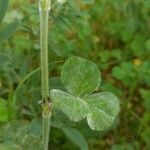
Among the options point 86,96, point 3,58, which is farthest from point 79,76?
point 3,58

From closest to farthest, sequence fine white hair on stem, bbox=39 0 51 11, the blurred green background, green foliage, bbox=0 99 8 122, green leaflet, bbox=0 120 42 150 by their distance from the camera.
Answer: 1. fine white hair on stem, bbox=39 0 51 11
2. green leaflet, bbox=0 120 42 150
3. green foliage, bbox=0 99 8 122
4. the blurred green background

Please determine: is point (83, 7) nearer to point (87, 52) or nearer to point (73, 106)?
point (87, 52)

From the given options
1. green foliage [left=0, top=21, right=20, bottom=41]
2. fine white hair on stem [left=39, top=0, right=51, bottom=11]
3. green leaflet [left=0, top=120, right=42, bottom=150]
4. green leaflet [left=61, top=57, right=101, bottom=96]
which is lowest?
green leaflet [left=0, top=120, right=42, bottom=150]

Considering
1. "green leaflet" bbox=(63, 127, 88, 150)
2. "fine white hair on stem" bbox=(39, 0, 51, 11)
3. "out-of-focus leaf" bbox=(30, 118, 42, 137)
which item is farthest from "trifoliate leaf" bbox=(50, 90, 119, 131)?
"green leaflet" bbox=(63, 127, 88, 150)

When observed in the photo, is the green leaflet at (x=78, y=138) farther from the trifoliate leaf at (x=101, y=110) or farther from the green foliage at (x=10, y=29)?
the trifoliate leaf at (x=101, y=110)

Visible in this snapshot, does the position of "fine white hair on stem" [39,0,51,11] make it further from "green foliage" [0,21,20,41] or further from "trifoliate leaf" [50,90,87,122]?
"green foliage" [0,21,20,41]

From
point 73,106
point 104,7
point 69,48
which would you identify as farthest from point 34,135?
point 104,7

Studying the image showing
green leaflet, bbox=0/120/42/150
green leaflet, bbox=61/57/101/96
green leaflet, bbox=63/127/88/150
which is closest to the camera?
green leaflet, bbox=61/57/101/96
